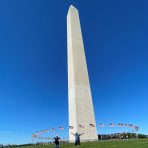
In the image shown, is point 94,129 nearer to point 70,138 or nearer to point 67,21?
point 70,138

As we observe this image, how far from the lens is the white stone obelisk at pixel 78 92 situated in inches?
1270

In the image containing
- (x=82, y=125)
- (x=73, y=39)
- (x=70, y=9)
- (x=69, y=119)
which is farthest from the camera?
(x=70, y=9)

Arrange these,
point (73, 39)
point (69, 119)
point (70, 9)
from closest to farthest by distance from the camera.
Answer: point (69, 119)
point (73, 39)
point (70, 9)

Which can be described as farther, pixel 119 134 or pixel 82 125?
pixel 119 134

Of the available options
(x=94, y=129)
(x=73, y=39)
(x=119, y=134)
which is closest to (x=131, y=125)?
(x=119, y=134)

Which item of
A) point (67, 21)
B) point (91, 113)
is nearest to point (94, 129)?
point (91, 113)

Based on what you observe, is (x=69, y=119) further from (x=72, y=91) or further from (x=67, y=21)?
(x=67, y=21)

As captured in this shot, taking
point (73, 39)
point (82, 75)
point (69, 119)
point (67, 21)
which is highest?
point (67, 21)

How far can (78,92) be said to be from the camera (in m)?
33.4

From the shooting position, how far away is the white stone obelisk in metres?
32.2

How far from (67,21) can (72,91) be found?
468 inches

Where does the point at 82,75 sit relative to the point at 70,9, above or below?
below

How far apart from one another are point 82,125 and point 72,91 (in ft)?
14.8

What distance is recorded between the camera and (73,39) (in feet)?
122
